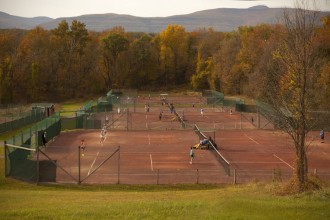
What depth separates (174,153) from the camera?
37656 mm

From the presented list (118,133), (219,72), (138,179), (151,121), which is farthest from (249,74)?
(138,179)

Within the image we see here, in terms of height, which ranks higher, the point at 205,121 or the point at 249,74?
the point at 249,74

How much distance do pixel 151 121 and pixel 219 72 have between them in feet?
143

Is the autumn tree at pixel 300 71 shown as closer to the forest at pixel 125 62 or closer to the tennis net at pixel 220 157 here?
the tennis net at pixel 220 157

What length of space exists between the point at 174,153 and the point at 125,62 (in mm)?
73674

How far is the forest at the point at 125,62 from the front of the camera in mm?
87812

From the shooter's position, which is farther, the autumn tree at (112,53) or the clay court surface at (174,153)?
the autumn tree at (112,53)

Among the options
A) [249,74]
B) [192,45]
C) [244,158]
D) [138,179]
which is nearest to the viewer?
[138,179]

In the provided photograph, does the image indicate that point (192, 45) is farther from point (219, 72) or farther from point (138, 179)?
point (138, 179)

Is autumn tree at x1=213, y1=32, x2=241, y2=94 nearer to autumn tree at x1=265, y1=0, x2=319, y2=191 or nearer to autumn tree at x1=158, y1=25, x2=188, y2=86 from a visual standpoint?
autumn tree at x1=158, y1=25, x2=188, y2=86

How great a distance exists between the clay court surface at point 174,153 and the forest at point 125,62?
25670 millimetres

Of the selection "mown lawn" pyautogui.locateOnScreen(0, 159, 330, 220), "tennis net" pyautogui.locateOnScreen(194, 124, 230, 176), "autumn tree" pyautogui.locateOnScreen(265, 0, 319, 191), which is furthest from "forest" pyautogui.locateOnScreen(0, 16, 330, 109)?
"mown lawn" pyautogui.locateOnScreen(0, 159, 330, 220)

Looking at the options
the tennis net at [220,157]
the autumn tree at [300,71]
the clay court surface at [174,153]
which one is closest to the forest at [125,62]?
the clay court surface at [174,153]

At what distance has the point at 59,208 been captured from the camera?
45.8 ft
